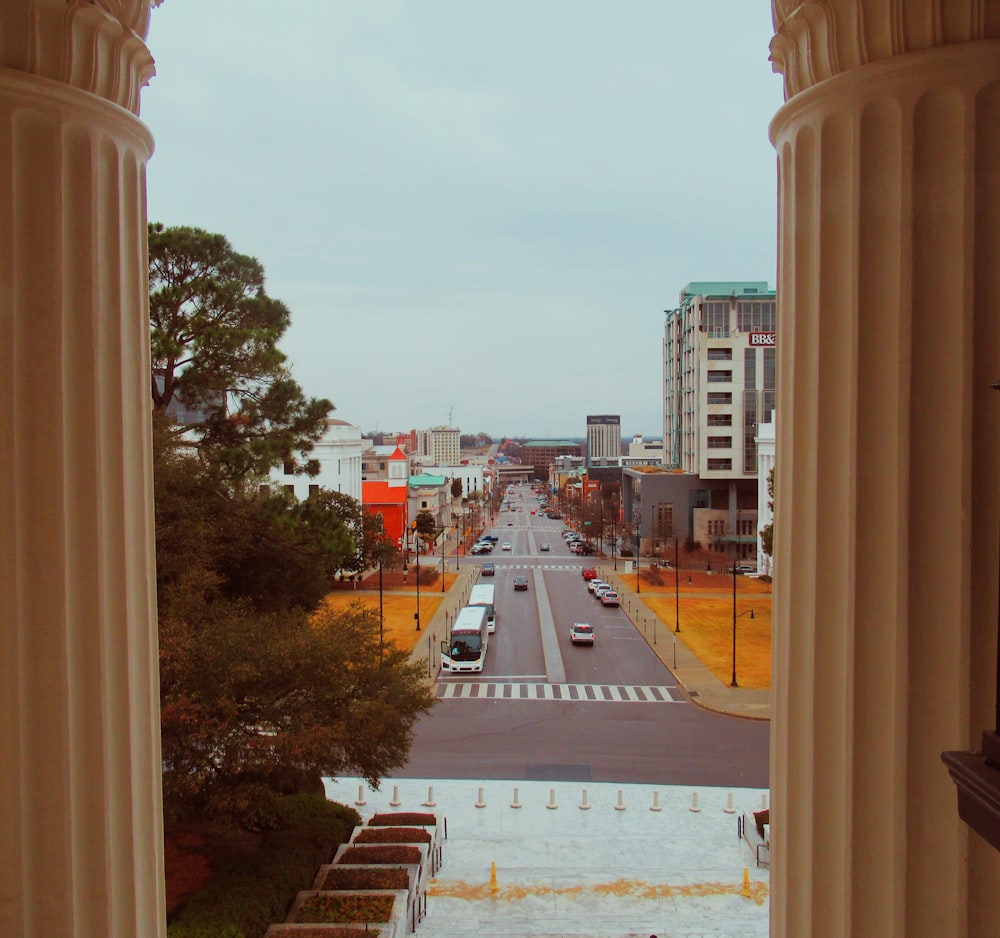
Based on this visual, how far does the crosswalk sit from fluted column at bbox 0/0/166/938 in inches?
927

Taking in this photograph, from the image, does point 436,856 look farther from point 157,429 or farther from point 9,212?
point 9,212

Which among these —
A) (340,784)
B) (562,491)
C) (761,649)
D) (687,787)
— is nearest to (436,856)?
(340,784)

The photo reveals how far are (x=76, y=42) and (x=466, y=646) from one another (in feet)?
91.8

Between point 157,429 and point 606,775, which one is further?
point 606,775

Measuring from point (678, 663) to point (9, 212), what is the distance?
2910 cm

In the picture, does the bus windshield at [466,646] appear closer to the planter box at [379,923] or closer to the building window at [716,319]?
the planter box at [379,923]

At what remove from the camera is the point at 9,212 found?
125 inches

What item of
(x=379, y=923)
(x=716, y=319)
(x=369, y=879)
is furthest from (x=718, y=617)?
(x=379, y=923)

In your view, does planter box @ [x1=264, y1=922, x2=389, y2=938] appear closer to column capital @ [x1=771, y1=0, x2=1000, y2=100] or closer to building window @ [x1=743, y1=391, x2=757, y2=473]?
column capital @ [x1=771, y1=0, x2=1000, y2=100]

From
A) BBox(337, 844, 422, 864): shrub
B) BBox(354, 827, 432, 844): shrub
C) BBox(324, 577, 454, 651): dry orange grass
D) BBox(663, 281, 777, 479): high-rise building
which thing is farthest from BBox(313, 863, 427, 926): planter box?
BBox(663, 281, 777, 479): high-rise building

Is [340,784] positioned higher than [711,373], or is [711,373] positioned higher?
[711,373]

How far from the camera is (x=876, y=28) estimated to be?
3.05 metres

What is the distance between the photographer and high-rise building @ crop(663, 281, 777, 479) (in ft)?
191

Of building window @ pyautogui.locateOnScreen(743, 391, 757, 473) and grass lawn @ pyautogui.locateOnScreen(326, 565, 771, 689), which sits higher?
building window @ pyautogui.locateOnScreen(743, 391, 757, 473)
